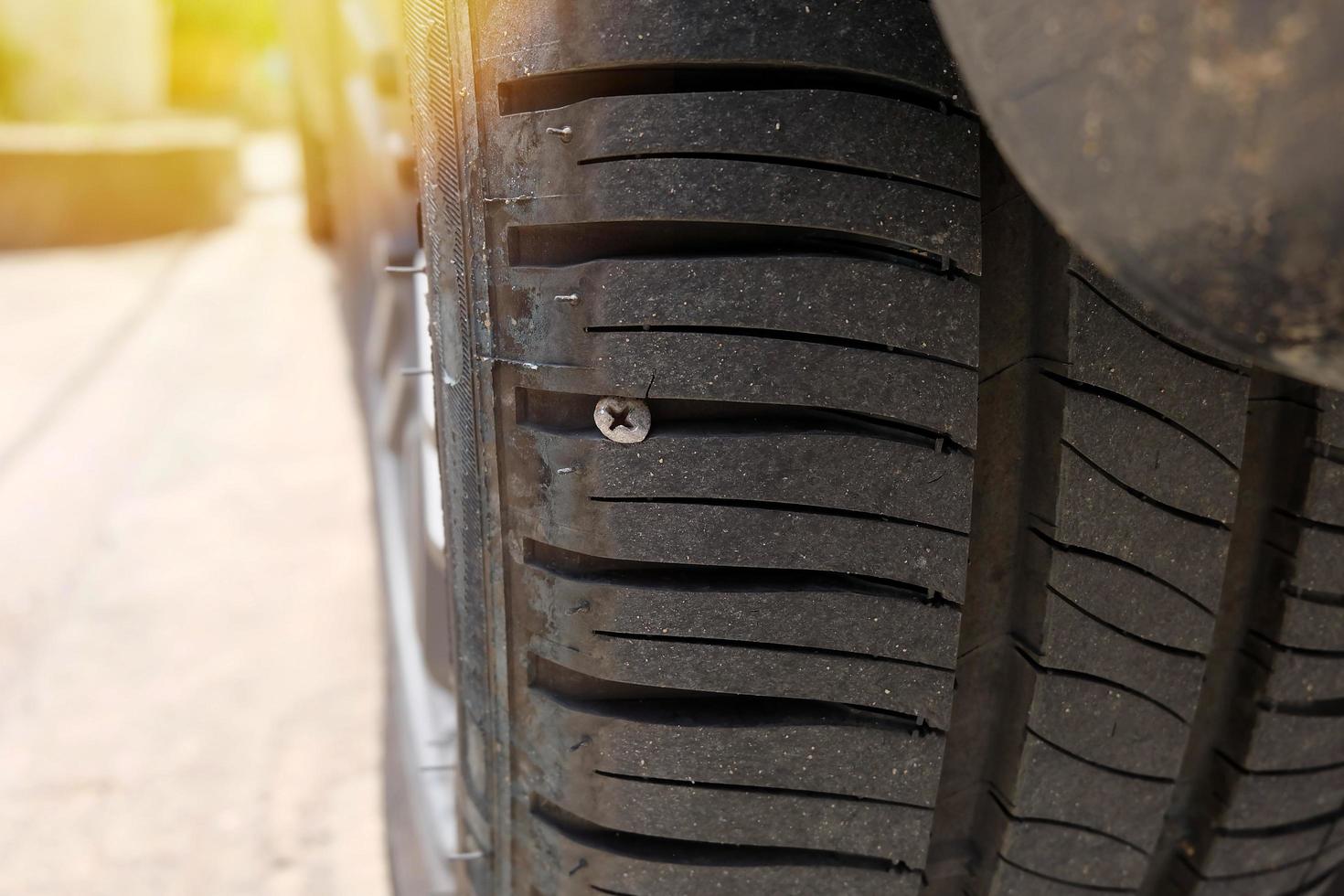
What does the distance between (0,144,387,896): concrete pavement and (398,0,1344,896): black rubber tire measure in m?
0.97

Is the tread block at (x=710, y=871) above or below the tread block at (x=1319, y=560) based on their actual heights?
below

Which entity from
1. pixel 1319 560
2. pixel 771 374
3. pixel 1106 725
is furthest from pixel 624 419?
pixel 1319 560

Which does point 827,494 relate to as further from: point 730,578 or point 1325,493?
point 1325,493

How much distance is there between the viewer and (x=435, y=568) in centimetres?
173

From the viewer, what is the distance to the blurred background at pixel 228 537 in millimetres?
1725

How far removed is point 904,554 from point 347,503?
2.24 meters

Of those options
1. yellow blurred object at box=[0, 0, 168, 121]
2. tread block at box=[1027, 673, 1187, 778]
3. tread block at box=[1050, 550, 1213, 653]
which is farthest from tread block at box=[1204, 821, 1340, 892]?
yellow blurred object at box=[0, 0, 168, 121]

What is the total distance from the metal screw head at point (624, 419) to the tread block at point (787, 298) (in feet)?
0.18

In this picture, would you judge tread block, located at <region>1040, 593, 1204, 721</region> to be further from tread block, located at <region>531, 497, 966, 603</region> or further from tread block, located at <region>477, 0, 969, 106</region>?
tread block, located at <region>477, 0, 969, 106</region>

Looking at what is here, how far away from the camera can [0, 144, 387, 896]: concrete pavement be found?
1.70 metres

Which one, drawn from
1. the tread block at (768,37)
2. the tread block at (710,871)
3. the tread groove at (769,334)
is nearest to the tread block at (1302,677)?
the tread block at (710,871)

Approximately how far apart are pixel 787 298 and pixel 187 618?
195 cm

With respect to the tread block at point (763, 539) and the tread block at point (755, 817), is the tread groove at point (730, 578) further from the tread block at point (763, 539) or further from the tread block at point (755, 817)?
the tread block at point (755, 817)

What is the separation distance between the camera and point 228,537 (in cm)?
262
